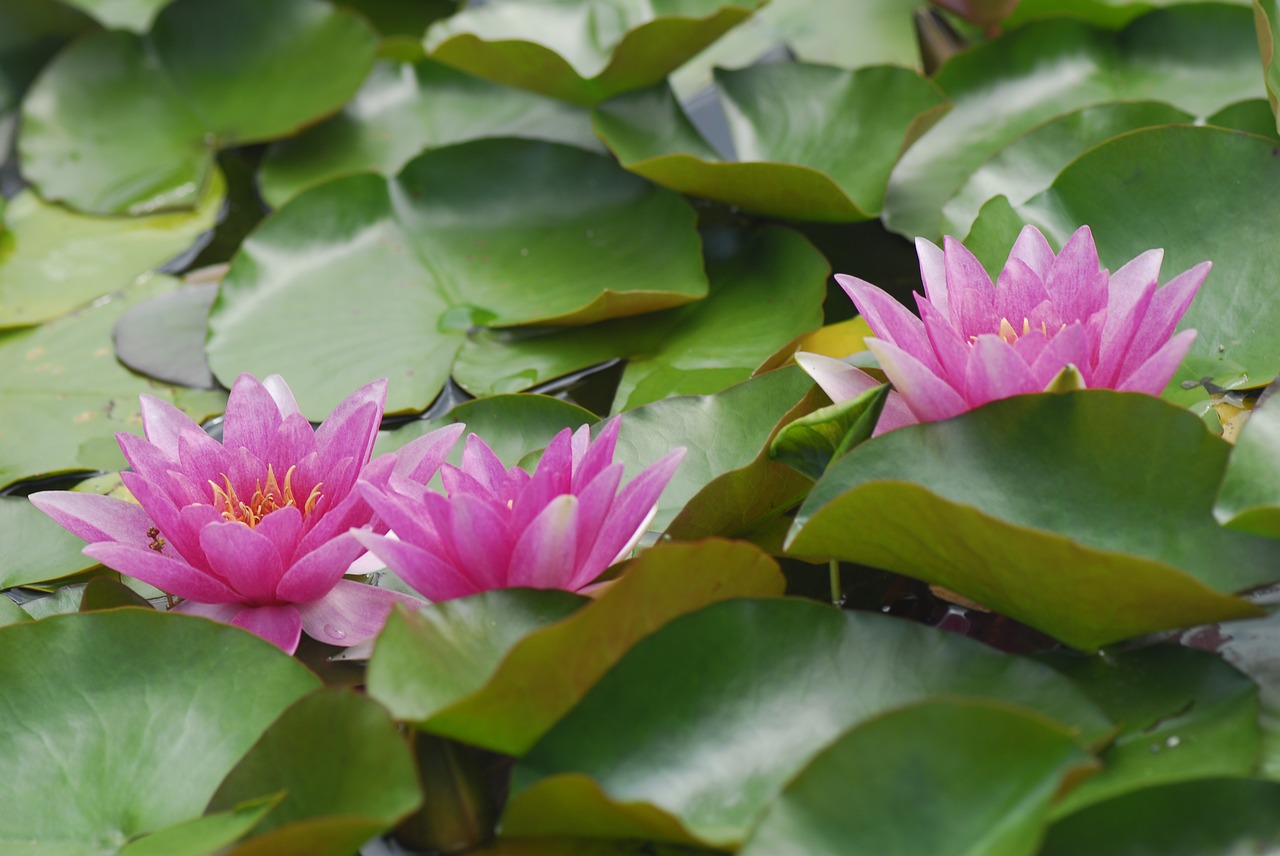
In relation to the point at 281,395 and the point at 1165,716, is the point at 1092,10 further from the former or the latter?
the point at 281,395

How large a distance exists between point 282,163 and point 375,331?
2.54 ft

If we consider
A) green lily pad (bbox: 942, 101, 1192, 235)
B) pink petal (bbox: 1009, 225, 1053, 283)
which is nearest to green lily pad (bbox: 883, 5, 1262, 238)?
green lily pad (bbox: 942, 101, 1192, 235)

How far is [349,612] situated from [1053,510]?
0.82 m

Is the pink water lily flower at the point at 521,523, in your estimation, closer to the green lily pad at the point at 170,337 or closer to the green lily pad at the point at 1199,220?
the green lily pad at the point at 1199,220

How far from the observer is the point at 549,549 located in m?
1.19

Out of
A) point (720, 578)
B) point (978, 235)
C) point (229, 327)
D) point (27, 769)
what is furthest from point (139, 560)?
point (978, 235)

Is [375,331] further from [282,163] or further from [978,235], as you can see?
[978,235]

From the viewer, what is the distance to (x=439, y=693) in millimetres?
1080

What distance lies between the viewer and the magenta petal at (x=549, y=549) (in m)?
1.16

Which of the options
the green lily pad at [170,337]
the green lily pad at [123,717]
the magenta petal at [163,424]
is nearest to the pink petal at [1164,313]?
the green lily pad at [123,717]

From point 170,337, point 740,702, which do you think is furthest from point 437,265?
point 740,702

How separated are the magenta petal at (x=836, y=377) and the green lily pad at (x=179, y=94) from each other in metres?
1.58

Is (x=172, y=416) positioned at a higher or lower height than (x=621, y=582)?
lower

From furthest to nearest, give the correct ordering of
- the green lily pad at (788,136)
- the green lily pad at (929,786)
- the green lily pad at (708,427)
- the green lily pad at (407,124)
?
the green lily pad at (407,124)
the green lily pad at (788,136)
the green lily pad at (708,427)
the green lily pad at (929,786)
